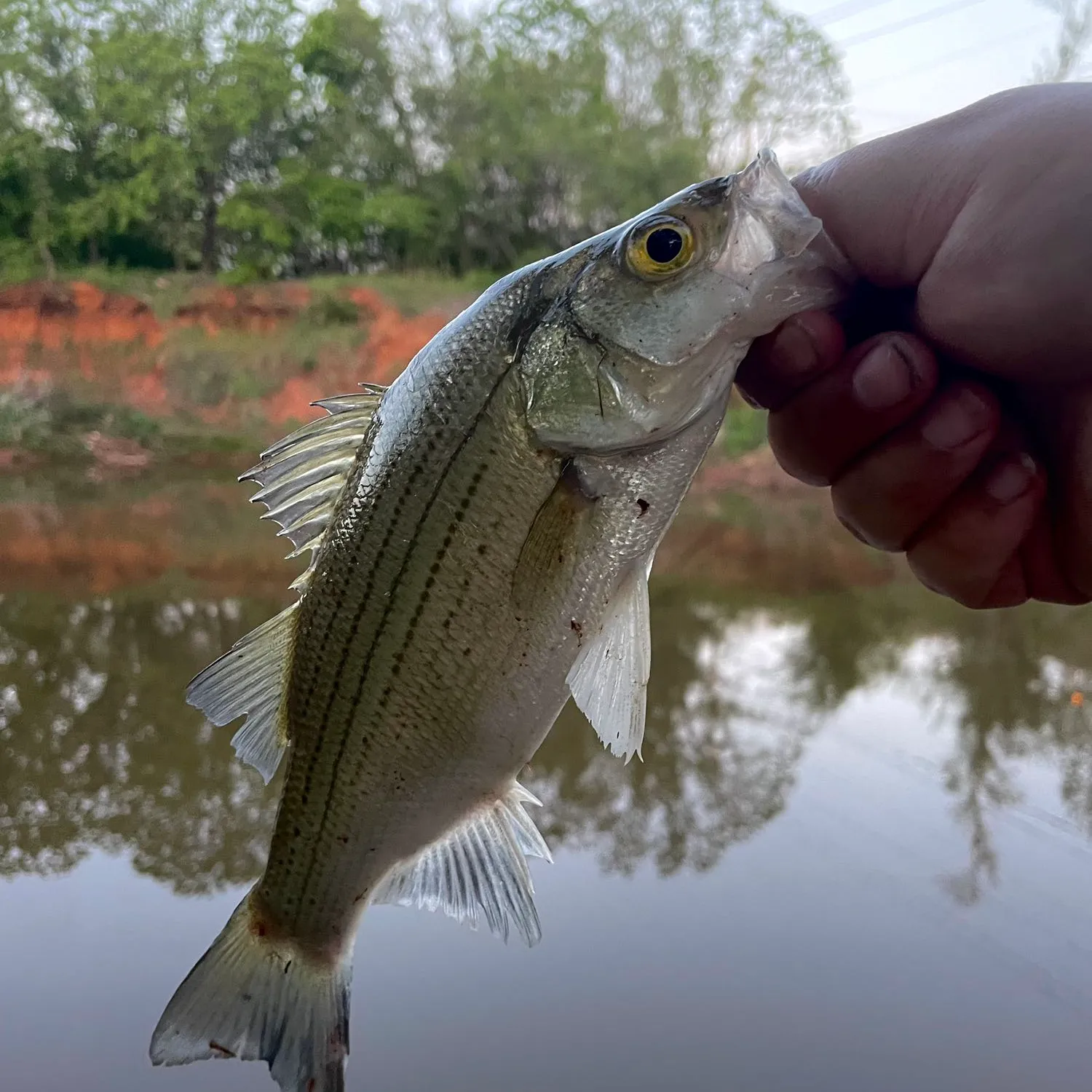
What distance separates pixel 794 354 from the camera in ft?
3.76

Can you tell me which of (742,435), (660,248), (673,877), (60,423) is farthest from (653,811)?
(60,423)

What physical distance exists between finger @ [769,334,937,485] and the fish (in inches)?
4.7

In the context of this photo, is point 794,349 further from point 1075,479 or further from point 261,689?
point 261,689

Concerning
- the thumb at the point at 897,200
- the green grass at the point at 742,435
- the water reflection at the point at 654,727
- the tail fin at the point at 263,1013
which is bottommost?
the green grass at the point at 742,435

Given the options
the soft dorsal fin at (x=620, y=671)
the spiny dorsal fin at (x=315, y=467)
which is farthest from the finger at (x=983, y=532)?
the spiny dorsal fin at (x=315, y=467)

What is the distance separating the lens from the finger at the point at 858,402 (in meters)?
1.16

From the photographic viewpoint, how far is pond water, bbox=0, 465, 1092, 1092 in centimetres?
182

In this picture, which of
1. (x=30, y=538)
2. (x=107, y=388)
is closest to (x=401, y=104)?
(x=107, y=388)

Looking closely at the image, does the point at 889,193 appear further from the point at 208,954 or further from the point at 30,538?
the point at 30,538

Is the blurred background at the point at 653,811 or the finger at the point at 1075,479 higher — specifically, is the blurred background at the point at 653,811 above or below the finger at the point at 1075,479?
below

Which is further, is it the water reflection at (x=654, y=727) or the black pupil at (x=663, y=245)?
the water reflection at (x=654, y=727)

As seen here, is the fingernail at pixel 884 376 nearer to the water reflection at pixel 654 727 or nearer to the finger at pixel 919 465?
the finger at pixel 919 465

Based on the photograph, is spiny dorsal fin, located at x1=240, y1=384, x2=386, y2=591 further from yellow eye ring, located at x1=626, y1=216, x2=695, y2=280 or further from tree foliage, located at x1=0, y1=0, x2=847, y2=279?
tree foliage, located at x1=0, y1=0, x2=847, y2=279

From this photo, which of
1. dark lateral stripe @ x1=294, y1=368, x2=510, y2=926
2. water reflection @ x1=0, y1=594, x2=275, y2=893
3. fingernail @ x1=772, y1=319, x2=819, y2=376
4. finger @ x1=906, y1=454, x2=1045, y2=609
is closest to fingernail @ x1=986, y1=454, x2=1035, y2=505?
finger @ x1=906, y1=454, x2=1045, y2=609
